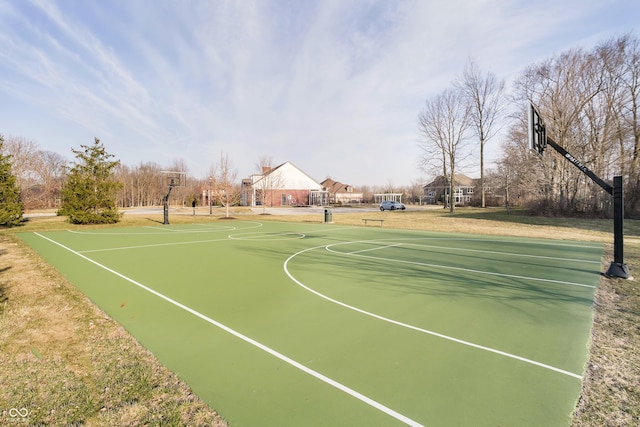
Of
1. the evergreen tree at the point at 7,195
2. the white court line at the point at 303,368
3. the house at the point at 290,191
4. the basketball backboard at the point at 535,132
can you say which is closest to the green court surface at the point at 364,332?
the white court line at the point at 303,368

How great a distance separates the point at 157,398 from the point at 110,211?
1102 inches

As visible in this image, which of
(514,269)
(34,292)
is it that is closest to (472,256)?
(514,269)

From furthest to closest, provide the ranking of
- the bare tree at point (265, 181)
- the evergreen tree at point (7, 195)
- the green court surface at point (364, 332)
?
the bare tree at point (265, 181) → the evergreen tree at point (7, 195) → the green court surface at point (364, 332)

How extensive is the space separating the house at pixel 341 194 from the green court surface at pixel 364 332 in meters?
59.7

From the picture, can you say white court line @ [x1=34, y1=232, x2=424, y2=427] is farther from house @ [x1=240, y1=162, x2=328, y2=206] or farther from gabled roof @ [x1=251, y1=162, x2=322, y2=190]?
gabled roof @ [x1=251, y1=162, x2=322, y2=190]

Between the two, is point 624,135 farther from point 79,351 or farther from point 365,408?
point 79,351

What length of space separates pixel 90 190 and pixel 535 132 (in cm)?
2988

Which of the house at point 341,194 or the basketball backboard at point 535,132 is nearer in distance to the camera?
the basketball backboard at point 535,132

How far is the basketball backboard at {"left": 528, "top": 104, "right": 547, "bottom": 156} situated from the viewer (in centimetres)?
933

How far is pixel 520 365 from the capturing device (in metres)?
3.91

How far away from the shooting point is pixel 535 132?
9711 millimetres

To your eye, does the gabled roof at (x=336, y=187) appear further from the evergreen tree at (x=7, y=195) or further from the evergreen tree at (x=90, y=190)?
the evergreen tree at (x=7, y=195)

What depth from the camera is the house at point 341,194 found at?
73825 mm
